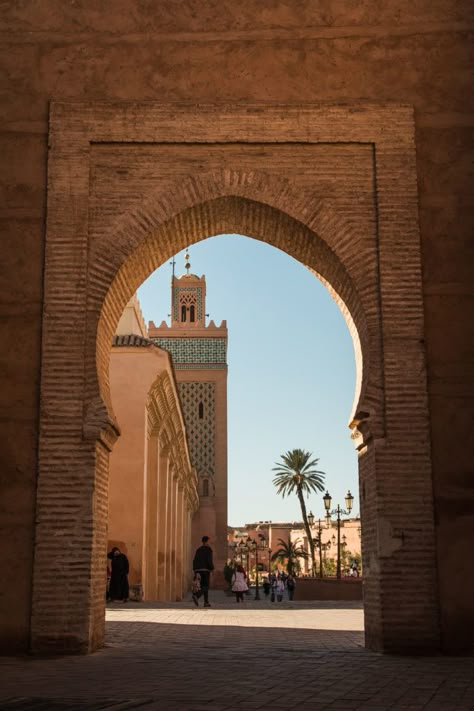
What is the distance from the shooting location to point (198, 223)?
26.9 feet

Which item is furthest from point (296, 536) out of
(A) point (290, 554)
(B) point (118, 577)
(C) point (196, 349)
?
(B) point (118, 577)

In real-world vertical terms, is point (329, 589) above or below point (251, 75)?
below

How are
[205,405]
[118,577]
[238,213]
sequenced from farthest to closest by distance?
[205,405], [118,577], [238,213]

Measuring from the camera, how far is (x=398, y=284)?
743cm

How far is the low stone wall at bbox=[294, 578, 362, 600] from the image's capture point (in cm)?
1734

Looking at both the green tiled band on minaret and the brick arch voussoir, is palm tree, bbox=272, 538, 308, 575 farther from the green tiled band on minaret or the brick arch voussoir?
the brick arch voussoir

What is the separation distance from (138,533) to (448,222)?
27.7ft

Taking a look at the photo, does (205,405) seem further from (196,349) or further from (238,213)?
(238,213)

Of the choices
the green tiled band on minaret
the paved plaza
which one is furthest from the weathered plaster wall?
the green tiled band on minaret

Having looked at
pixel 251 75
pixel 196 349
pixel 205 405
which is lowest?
pixel 251 75

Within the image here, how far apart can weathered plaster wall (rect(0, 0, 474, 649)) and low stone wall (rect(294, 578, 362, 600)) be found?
10923mm

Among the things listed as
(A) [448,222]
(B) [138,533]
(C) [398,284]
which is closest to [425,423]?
(C) [398,284]

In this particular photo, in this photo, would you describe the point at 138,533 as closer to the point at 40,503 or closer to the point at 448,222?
the point at 40,503

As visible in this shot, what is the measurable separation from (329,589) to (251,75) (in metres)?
13.1
